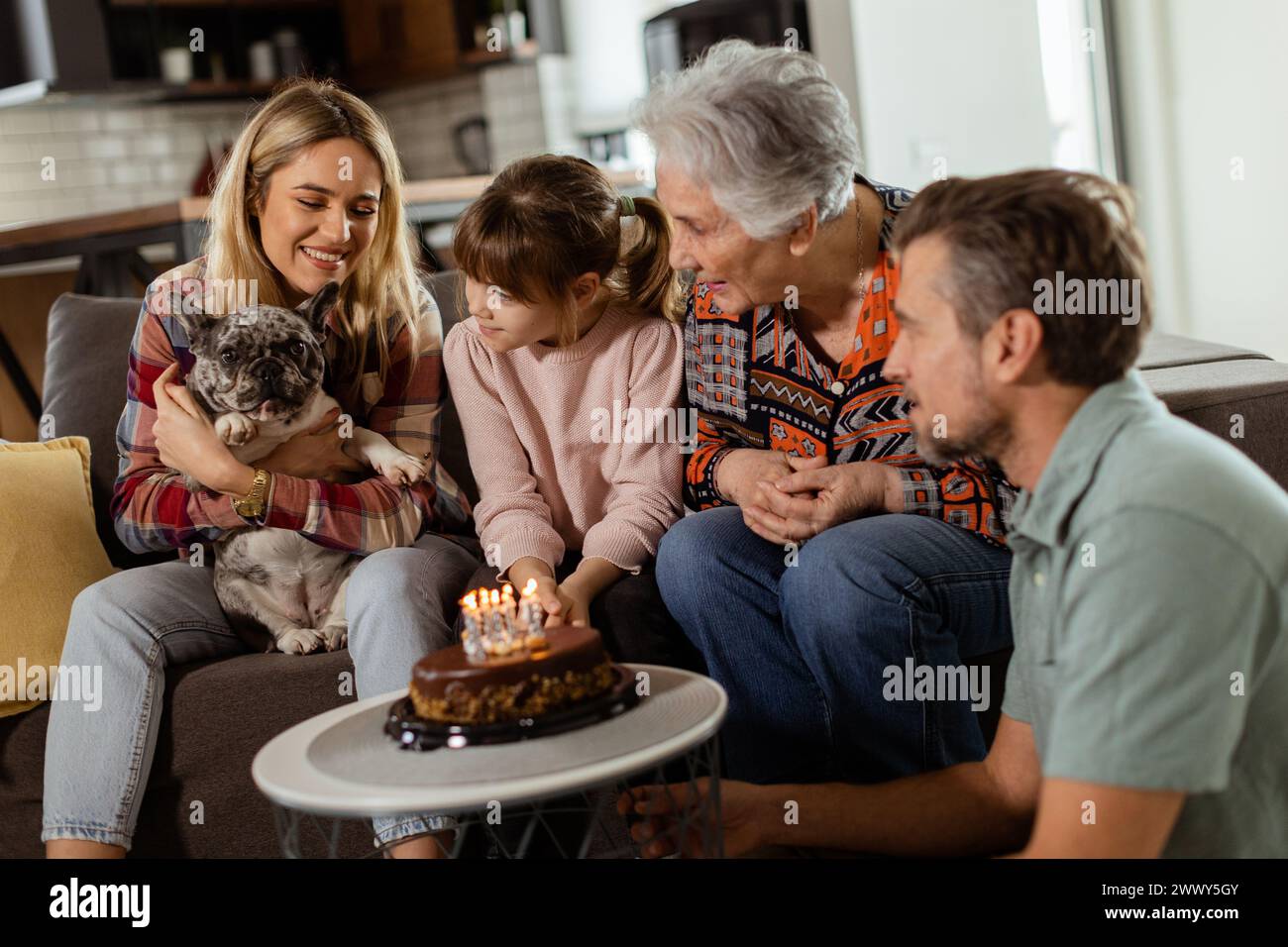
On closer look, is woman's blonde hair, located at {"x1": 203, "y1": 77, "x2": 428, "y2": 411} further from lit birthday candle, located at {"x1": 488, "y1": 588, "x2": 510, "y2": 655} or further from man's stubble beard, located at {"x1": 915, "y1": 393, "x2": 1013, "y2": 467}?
man's stubble beard, located at {"x1": 915, "y1": 393, "x2": 1013, "y2": 467}

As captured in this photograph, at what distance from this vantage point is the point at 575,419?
2.21 meters

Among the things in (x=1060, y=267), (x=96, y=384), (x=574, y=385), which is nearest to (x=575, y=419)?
(x=574, y=385)

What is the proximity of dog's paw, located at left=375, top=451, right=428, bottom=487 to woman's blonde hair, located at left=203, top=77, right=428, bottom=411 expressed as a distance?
165 mm

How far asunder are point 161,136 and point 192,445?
5.27 meters

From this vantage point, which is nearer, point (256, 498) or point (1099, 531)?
point (1099, 531)

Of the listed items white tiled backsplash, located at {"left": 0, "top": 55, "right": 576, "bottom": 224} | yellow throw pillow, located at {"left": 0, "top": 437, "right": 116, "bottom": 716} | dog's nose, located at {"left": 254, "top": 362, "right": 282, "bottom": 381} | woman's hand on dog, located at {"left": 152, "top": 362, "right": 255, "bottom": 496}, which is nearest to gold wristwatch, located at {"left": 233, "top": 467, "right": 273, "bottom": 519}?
woman's hand on dog, located at {"left": 152, "top": 362, "right": 255, "bottom": 496}

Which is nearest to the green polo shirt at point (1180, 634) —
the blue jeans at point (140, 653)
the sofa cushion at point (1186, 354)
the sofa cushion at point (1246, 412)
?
the sofa cushion at point (1246, 412)

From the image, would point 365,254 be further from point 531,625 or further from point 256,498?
point 531,625

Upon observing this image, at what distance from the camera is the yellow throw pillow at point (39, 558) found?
2.09m

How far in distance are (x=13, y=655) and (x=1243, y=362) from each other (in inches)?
81.1

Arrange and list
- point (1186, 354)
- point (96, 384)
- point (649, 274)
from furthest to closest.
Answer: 1. point (96, 384)
2. point (1186, 354)
3. point (649, 274)

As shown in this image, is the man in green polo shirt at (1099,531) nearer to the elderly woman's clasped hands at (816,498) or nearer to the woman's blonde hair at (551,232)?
the elderly woman's clasped hands at (816,498)

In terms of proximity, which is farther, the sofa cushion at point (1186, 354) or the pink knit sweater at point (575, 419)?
the sofa cushion at point (1186, 354)
